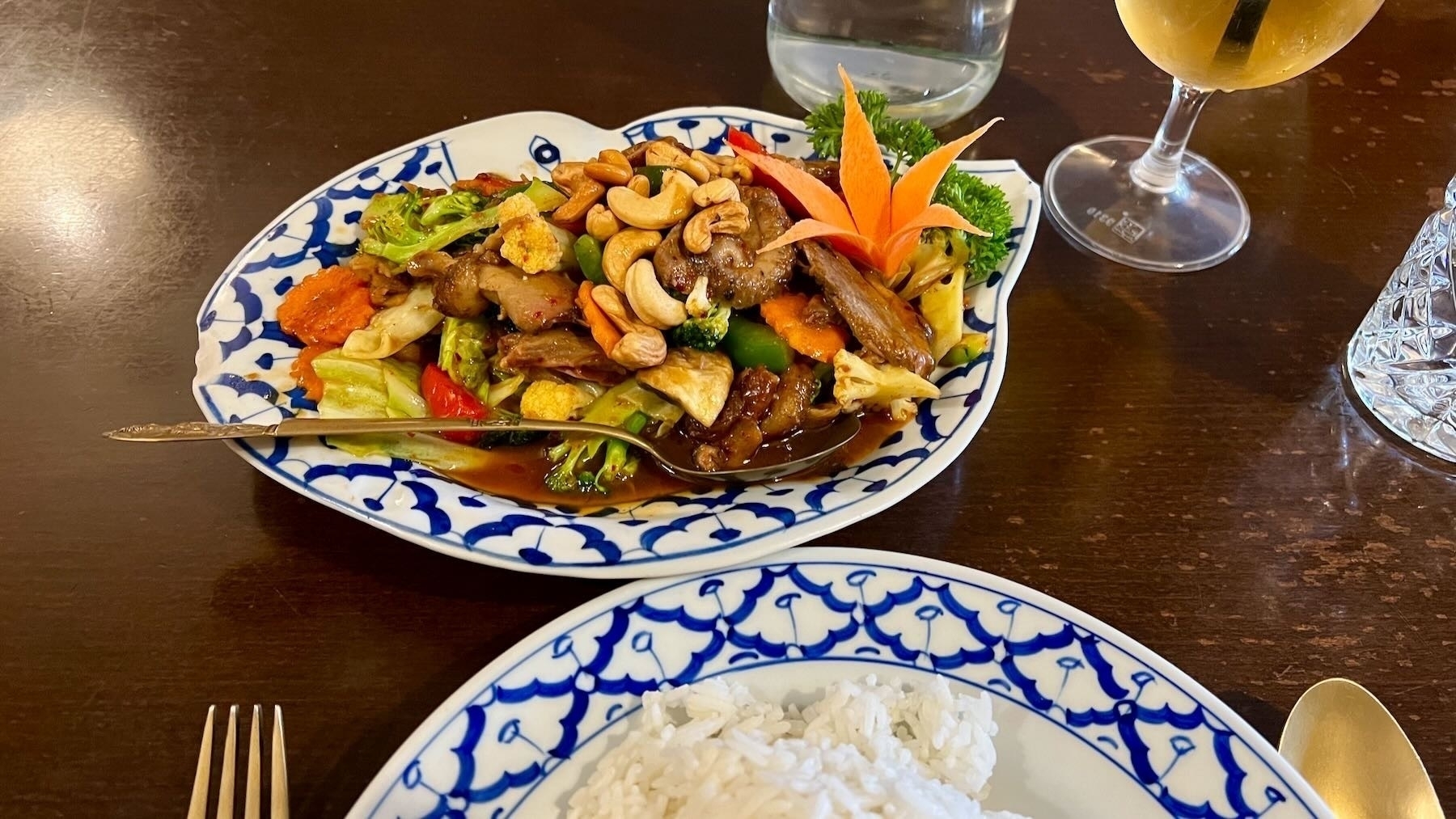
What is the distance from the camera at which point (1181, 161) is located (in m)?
2.36

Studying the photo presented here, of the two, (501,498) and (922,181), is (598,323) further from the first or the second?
(922,181)

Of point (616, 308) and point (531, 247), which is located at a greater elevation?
point (531, 247)

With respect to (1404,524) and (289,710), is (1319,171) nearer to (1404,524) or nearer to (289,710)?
(1404,524)

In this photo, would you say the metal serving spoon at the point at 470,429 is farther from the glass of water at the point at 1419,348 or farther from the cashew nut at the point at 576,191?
the glass of water at the point at 1419,348

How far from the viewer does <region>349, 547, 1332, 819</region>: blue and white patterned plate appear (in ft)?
3.93

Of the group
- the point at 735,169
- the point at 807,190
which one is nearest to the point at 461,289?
the point at 735,169

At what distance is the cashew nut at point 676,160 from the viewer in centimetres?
172

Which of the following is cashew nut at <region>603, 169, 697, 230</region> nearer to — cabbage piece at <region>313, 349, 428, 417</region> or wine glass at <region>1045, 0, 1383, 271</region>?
cabbage piece at <region>313, 349, 428, 417</region>

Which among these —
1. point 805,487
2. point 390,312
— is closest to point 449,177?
point 390,312

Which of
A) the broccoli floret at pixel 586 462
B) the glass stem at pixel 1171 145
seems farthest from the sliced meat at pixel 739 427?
the glass stem at pixel 1171 145

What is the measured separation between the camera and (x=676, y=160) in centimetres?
175

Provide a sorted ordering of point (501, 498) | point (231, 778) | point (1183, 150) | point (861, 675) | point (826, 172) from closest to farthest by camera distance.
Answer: point (231, 778)
point (861, 675)
point (501, 498)
point (826, 172)
point (1183, 150)

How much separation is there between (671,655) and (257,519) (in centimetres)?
84

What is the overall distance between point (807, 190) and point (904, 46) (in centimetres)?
84
